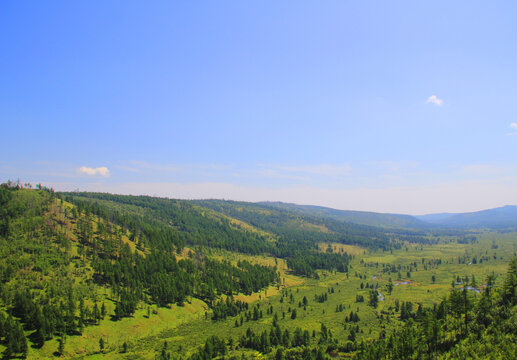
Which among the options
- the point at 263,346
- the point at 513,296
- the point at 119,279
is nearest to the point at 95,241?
the point at 119,279

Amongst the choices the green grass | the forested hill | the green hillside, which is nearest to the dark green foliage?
the green hillside

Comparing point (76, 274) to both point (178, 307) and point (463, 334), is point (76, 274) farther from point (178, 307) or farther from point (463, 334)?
point (463, 334)

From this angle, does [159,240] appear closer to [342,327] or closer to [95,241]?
[95,241]

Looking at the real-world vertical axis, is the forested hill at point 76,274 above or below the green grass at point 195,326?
above

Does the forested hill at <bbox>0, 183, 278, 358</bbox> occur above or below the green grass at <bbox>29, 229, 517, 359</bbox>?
above

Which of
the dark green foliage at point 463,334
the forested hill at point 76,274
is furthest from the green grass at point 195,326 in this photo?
the dark green foliage at point 463,334

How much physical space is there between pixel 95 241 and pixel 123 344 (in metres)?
82.2

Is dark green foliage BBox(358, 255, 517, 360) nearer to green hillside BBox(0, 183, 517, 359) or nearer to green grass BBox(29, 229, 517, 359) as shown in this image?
green hillside BBox(0, 183, 517, 359)

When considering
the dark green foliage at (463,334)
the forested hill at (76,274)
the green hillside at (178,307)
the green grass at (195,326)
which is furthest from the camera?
the forested hill at (76,274)

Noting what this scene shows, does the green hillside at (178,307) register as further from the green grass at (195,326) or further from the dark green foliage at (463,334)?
the green grass at (195,326)

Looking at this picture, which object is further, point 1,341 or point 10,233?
point 10,233

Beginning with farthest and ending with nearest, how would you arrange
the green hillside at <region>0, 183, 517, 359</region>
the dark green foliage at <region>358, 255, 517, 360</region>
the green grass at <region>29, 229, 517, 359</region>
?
1. the green grass at <region>29, 229, 517, 359</region>
2. the green hillside at <region>0, 183, 517, 359</region>
3. the dark green foliage at <region>358, 255, 517, 360</region>

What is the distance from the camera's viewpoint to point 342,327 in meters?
116

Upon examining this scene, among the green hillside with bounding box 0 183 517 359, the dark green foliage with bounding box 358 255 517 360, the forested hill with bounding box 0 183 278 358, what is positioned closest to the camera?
the dark green foliage with bounding box 358 255 517 360
